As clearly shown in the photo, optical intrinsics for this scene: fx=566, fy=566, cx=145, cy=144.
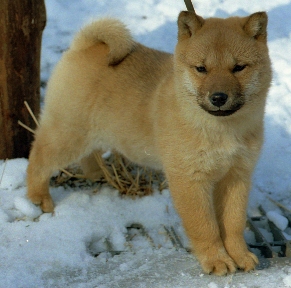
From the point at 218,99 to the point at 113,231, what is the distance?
1.42 meters

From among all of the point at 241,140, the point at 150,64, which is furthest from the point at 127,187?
the point at 241,140

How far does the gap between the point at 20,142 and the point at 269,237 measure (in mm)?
2211

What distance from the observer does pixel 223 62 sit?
3.11 m

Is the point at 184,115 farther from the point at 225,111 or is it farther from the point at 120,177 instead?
the point at 120,177

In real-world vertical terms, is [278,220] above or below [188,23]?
below

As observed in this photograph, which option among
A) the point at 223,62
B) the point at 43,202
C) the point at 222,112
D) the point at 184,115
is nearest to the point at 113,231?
the point at 43,202

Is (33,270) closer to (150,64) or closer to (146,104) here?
(146,104)

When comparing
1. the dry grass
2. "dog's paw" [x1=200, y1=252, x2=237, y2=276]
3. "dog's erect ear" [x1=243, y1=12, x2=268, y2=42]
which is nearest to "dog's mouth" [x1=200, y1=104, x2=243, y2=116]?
"dog's erect ear" [x1=243, y1=12, x2=268, y2=42]

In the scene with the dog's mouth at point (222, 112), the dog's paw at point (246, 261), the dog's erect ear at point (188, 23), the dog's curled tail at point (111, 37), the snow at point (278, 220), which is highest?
the dog's erect ear at point (188, 23)

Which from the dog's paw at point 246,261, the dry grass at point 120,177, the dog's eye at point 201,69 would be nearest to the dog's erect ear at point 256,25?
the dog's eye at point 201,69

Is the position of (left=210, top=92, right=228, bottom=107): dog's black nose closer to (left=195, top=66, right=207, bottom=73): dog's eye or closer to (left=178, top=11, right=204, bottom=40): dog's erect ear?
(left=195, top=66, right=207, bottom=73): dog's eye

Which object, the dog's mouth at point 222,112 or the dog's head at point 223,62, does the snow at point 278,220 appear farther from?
the dog's mouth at point 222,112

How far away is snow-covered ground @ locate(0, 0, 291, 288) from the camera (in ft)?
11.0

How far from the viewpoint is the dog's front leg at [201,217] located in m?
3.41
